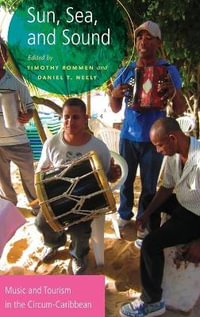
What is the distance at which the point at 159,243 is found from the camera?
6.64 feet

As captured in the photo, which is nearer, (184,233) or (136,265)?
(184,233)

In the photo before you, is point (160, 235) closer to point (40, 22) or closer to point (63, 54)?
point (63, 54)

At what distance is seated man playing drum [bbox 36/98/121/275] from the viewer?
212cm

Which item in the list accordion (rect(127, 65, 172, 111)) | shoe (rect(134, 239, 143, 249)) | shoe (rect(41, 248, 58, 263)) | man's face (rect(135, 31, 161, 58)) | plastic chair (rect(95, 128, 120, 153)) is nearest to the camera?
accordion (rect(127, 65, 172, 111))

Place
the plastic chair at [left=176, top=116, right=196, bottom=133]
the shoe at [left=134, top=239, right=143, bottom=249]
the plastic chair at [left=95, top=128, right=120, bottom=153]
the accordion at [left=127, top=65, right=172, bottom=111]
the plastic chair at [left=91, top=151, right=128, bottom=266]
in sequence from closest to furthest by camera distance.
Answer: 1. the accordion at [left=127, top=65, right=172, bottom=111]
2. the plastic chair at [left=91, top=151, right=128, bottom=266]
3. the shoe at [left=134, top=239, right=143, bottom=249]
4. the plastic chair at [left=95, top=128, right=120, bottom=153]
5. the plastic chair at [left=176, top=116, right=196, bottom=133]

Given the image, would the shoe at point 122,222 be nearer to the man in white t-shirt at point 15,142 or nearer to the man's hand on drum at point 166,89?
the man in white t-shirt at point 15,142

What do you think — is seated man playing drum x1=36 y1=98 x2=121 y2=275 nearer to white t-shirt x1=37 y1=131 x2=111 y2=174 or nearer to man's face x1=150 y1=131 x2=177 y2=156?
white t-shirt x1=37 y1=131 x2=111 y2=174

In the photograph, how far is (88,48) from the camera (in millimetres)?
1992

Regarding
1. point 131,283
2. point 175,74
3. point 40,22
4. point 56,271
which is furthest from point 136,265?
point 40,22

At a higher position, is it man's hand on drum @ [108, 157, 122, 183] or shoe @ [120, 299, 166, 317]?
man's hand on drum @ [108, 157, 122, 183]

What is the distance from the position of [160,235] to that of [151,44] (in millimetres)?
1049

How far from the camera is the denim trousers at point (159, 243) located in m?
2.02

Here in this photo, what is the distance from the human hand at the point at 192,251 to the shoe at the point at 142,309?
0.86 feet

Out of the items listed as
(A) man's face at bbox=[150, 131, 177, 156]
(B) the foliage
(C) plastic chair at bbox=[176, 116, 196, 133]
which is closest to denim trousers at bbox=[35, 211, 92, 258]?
(A) man's face at bbox=[150, 131, 177, 156]
